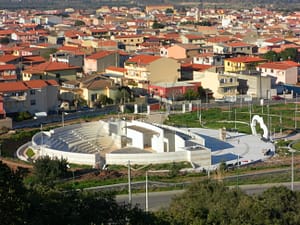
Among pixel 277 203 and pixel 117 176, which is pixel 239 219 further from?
pixel 117 176

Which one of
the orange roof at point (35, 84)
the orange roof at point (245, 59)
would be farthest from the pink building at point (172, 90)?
the orange roof at point (35, 84)

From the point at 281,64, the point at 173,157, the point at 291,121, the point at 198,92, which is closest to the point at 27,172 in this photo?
the point at 173,157

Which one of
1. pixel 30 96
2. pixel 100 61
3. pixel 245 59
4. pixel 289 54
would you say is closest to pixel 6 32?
pixel 100 61

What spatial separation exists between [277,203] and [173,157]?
890 centimetres

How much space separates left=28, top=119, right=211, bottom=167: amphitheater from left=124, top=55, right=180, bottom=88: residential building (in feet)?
39.6

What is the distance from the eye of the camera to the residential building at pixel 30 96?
1106 inches

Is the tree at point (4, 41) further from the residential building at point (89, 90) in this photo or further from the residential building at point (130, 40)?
the residential building at point (89, 90)

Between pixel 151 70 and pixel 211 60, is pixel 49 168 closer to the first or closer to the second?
pixel 151 70

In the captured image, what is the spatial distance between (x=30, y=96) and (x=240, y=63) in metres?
16.0

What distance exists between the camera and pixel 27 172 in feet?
61.1

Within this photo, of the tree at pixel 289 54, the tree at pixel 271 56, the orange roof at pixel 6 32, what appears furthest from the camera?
the orange roof at pixel 6 32

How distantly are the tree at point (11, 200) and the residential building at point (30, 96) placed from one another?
65.2 feet

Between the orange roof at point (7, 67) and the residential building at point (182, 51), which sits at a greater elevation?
the orange roof at point (7, 67)

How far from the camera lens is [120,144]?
23312 millimetres
